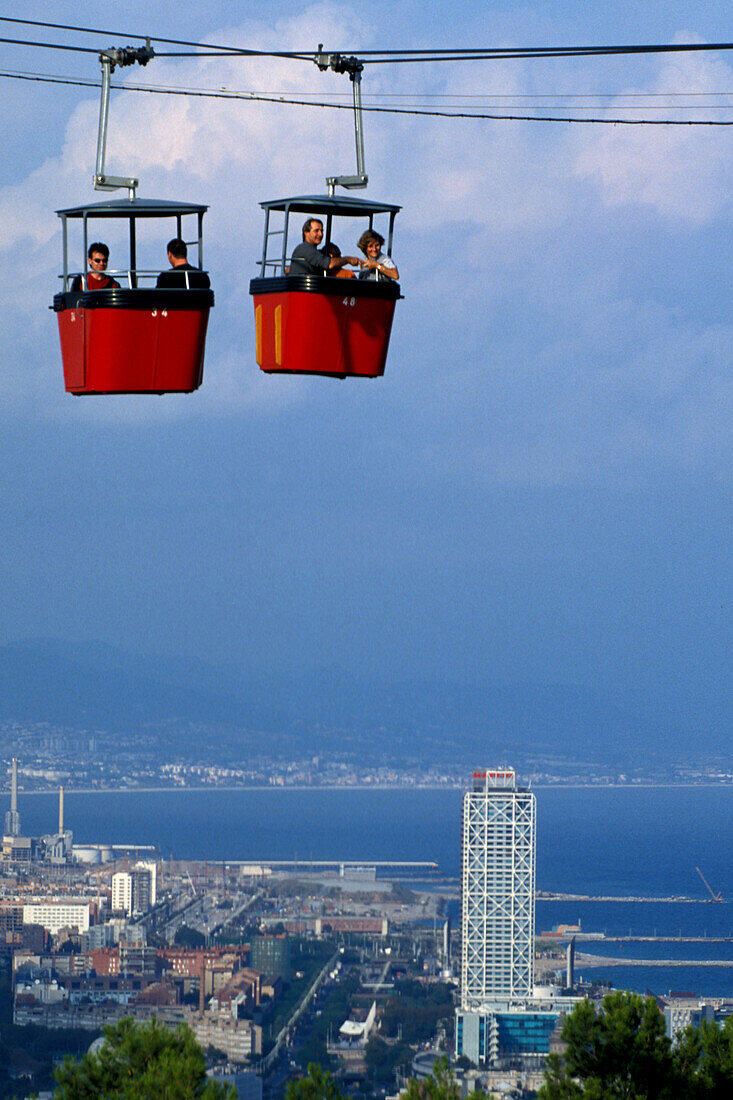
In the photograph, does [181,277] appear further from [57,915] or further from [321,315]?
[57,915]

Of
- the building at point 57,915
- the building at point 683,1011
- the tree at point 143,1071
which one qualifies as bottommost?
the building at point 683,1011

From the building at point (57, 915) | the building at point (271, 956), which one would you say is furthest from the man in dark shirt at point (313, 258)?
the building at point (57, 915)

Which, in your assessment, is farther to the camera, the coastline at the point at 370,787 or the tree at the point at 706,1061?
the coastline at the point at 370,787

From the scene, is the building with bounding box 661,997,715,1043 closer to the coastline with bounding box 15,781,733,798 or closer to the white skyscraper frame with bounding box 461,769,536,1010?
the white skyscraper frame with bounding box 461,769,536,1010

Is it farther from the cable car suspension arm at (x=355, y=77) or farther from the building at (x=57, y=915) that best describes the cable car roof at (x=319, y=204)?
the building at (x=57, y=915)

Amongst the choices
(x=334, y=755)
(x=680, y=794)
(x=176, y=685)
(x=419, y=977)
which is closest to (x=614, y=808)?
(x=680, y=794)

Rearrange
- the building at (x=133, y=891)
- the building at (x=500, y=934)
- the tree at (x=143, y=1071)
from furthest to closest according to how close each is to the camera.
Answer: the building at (x=133, y=891) → the building at (x=500, y=934) → the tree at (x=143, y=1071)

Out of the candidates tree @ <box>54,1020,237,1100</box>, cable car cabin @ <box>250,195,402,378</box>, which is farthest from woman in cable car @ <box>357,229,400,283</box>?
tree @ <box>54,1020,237,1100</box>
